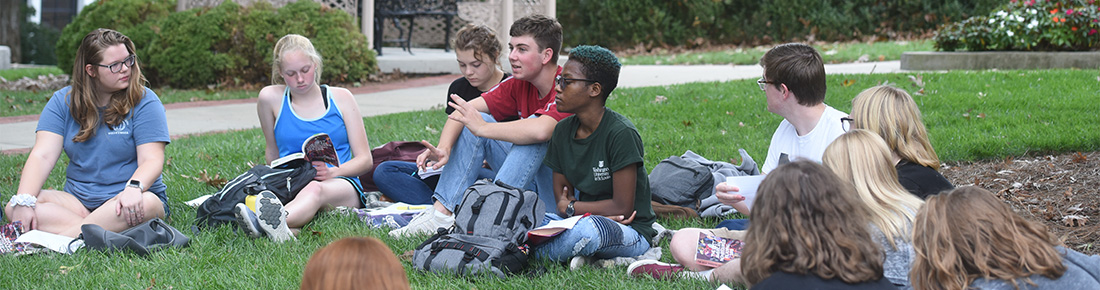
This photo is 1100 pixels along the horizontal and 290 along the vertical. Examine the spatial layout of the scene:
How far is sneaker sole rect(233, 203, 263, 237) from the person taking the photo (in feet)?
13.5

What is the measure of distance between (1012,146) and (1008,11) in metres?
6.06

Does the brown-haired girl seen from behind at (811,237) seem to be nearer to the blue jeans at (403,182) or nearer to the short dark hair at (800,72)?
the short dark hair at (800,72)

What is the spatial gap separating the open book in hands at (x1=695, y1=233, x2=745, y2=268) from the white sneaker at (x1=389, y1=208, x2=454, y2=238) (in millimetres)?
1388

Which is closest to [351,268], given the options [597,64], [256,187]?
[597,64]

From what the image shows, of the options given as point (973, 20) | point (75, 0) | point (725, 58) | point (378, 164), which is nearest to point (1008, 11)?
point (973, 20)

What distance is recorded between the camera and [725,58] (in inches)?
579

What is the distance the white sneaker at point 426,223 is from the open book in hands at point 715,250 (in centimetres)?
139

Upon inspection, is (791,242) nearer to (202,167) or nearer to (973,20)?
(202,167)

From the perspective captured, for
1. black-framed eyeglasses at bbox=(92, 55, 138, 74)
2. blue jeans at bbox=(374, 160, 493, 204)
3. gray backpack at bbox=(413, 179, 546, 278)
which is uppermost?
black-framed eyeglasses at bbox=(92, 55, 138, 74)

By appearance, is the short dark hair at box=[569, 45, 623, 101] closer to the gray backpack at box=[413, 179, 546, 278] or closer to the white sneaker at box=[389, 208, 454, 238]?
the gray backpack at box=[413, 179, 546, 278]

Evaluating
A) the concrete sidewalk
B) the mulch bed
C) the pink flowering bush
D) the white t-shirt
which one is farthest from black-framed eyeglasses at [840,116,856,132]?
the pink flowering bush

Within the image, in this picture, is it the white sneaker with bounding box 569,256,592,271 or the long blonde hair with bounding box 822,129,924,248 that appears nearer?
the long blonde hair with bounding box 822,129,924,248

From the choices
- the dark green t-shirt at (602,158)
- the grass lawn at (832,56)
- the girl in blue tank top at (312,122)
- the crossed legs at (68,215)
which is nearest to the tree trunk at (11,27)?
the grass lawn at (832,56)

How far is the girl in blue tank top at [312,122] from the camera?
474cm
